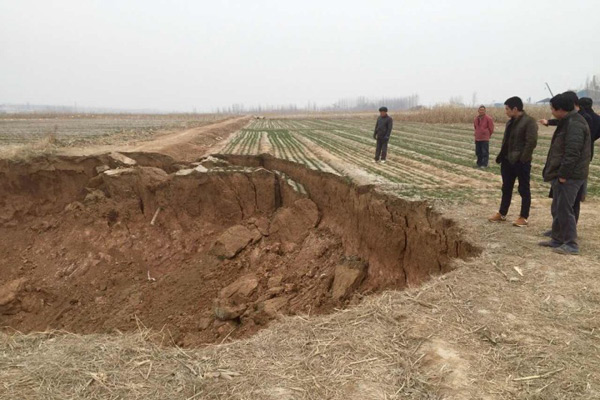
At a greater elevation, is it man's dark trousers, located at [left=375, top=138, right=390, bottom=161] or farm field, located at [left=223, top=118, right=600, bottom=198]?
man's dark trousers, located at [left=375, top=138, right=390, bottom=161]

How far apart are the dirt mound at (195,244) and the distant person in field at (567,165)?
3.58 feet

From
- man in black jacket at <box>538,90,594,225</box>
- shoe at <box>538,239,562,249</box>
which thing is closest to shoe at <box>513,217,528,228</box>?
man in black jacket at <box>538,90,594,225</box>

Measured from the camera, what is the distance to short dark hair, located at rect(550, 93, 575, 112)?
14.0 feet

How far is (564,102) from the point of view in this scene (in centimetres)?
427

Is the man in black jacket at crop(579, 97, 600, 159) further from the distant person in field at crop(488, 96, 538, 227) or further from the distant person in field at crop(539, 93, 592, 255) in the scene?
the distant person in field at crop(539, 93, 592, 255)

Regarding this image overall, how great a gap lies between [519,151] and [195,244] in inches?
260

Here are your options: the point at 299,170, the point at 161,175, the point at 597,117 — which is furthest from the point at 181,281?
the point at 597,117

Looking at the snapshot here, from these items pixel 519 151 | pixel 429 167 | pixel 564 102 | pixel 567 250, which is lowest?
pixel 567 250

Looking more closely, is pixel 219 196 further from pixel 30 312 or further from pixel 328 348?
pixel 328 348

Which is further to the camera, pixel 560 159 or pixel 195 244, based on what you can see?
pixel 195 244

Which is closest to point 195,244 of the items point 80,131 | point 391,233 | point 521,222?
point 391,233

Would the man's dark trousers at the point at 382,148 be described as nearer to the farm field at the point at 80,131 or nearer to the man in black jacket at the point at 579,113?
the man in black jacket at the point at 579,113

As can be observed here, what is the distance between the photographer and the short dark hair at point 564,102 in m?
4.25

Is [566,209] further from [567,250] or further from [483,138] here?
[483,138]
